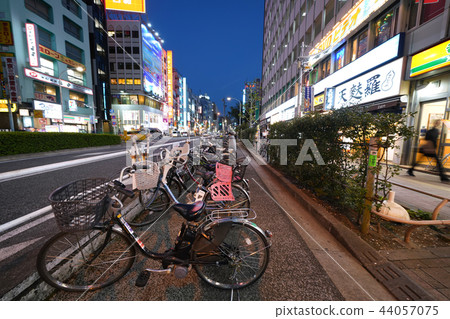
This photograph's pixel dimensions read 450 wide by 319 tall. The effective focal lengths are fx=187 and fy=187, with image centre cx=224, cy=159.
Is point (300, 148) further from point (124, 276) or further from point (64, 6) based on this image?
point (64, 6)

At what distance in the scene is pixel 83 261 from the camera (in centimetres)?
227

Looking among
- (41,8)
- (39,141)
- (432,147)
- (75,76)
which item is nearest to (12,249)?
(432,147)

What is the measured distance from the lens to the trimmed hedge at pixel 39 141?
10.8 meters

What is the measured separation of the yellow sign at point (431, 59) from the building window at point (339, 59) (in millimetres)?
6260

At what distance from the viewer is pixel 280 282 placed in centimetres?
221

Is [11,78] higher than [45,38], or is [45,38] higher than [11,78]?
[45,38]

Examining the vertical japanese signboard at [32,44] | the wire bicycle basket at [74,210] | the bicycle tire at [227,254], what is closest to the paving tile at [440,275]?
the bicycle tire at [227,254]

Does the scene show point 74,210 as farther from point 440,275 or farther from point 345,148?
point 345,148

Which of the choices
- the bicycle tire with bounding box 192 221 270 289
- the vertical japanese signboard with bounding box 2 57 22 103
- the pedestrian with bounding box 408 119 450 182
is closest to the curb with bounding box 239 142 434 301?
the bicycle tire with bounding box 192 221 270 289

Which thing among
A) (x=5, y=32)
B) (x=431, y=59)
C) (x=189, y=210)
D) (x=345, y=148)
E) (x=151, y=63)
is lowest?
(x=189, y=210)

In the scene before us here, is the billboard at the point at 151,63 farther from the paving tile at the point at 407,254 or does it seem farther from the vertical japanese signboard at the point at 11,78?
the paving tile at the point at 407,254

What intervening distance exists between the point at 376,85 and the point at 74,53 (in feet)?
135

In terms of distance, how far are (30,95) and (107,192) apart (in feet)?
99.2
